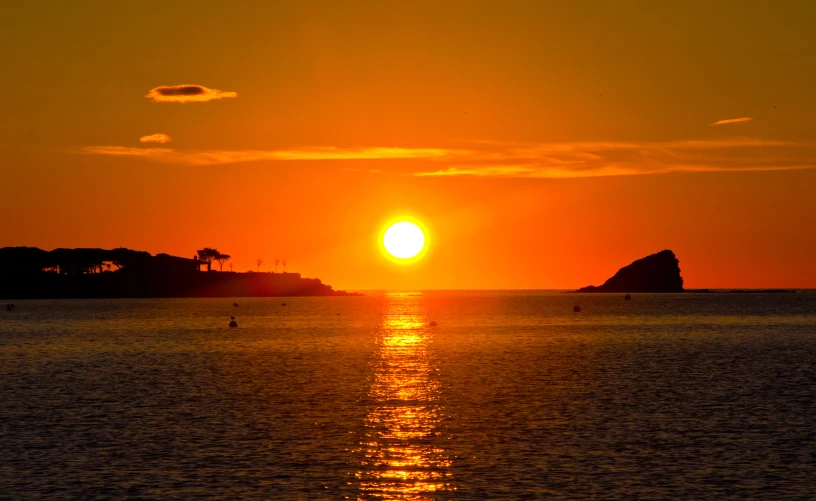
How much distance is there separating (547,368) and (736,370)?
16.7 meters

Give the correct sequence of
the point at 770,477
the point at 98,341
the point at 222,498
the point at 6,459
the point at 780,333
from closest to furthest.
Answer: the point at 222,498
the point at 770,477
the point at 6,459
the point at 98,341
the point at 780,333

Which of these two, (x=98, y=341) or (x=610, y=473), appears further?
(x=98, y=341)

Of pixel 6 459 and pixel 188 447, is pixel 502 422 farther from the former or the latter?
pixel 6 459

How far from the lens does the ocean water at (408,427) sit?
33719mm

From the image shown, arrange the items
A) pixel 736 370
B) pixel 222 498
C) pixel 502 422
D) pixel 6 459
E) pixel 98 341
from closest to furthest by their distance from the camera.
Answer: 1. pixel 222 498
2. pixel 6 459
3. pixel 502 422
4. pixel 736 370
5. pixel 98 341

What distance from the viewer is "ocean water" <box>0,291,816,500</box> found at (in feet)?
111

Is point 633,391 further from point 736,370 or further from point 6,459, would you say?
point 6,459

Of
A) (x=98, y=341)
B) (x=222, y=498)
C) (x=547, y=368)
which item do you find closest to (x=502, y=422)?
(x=222, y=498)

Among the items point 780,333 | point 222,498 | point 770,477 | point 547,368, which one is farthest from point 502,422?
point 780,333

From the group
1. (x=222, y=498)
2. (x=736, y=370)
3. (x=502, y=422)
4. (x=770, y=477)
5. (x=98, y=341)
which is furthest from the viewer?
(x=98, y=341)

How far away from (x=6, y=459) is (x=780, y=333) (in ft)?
447

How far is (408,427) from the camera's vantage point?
47438mm

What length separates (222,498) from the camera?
104ft

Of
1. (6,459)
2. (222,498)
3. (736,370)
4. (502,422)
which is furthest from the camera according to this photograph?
(736,370)
